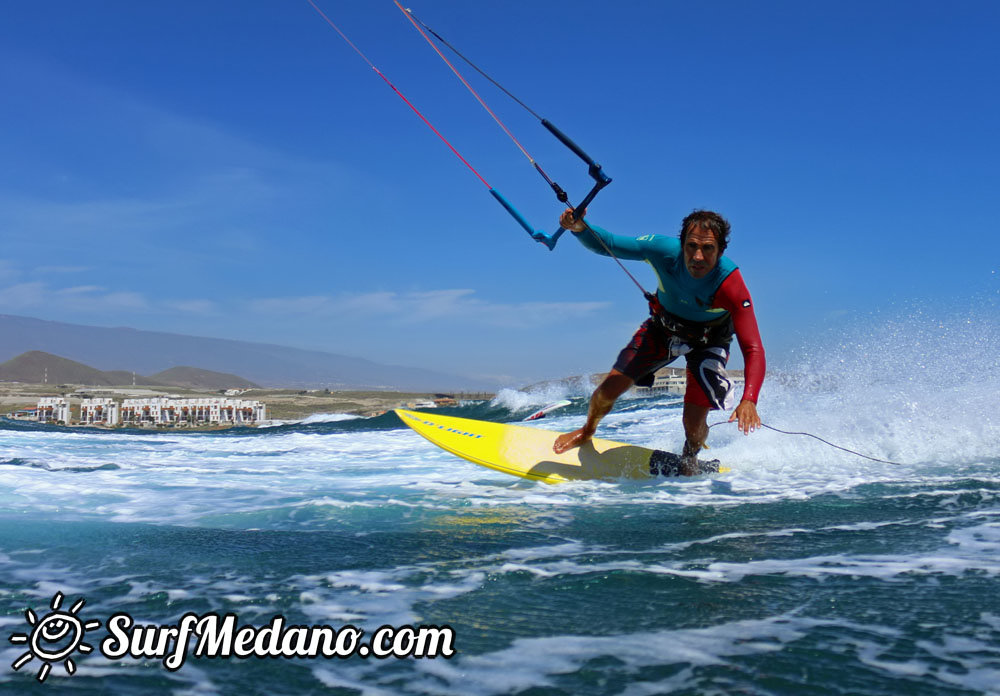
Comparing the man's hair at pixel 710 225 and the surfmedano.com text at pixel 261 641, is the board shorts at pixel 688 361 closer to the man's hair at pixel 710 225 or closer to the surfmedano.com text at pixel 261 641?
the man's hair at pixel 710 225

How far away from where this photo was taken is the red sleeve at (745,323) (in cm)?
493

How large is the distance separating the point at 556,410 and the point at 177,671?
Answer: 723 inches

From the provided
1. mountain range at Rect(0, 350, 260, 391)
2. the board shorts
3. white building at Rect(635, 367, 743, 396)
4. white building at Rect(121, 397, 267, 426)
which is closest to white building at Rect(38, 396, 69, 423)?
white building at Rect(121, 397, 267, 426)

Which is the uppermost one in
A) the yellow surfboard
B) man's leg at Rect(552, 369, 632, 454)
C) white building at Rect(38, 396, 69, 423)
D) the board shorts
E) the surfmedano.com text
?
the board shorts

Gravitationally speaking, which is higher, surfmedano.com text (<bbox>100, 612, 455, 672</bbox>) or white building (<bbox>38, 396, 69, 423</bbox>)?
surfmedano.com text (<bbox>100, 612, 455, 672</bbox>)

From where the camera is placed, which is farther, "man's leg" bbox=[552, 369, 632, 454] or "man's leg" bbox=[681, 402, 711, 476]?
"man's leg" bbox=[552, 369, 632, 454]

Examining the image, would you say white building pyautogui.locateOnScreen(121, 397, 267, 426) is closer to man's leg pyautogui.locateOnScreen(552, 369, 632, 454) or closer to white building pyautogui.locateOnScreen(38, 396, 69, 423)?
white building pyautogui.locateOnScreen(38, 396, 69, 423)

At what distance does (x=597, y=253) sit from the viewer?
19.0 ft

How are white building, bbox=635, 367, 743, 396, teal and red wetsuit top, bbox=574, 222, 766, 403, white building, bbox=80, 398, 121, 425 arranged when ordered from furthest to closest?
white building, bbox=80, 398, 121, 425 → white building, bbox=635, 367, 743, 396 → teal and red wetsuit top, bbox=574, 222, 766, 403

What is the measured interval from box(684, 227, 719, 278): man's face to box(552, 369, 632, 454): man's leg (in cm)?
127

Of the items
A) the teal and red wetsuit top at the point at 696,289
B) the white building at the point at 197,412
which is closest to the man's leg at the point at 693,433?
the teal and red wetsuit top at the point at 696,289

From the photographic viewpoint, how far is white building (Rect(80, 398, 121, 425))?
99.7ft

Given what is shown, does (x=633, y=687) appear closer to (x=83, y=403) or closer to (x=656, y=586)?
(x=656, y=586)

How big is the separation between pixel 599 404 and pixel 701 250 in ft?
5.66
